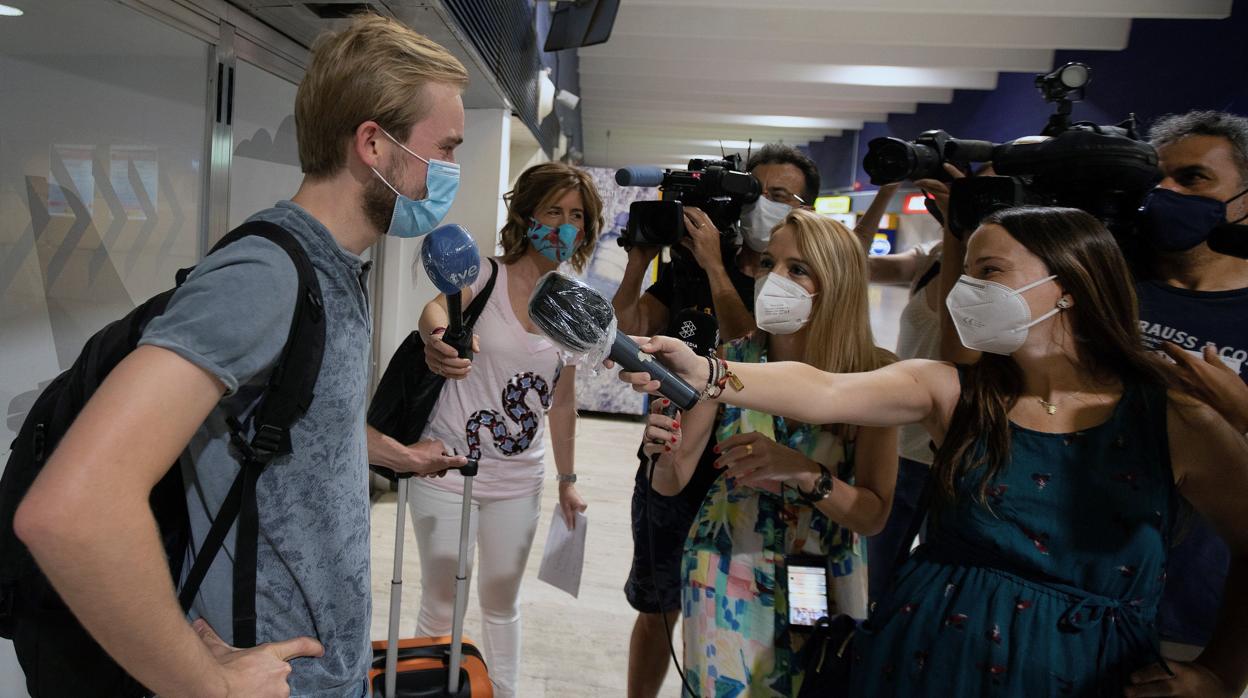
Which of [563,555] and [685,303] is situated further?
[563,555]

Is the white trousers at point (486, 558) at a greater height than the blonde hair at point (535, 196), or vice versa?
the blonde hair at point (535, 196)

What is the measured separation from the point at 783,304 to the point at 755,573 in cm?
57

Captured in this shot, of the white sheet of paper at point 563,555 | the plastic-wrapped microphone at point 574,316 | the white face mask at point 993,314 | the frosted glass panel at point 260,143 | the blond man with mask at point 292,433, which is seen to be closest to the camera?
the blond man with mask at point 292,433

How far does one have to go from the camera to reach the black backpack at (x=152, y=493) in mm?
839

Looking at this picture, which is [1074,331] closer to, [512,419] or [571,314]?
[571,314]

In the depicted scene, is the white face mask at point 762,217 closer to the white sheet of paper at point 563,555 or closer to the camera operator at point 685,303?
the camera operator at point 685,303

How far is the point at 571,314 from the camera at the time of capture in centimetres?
99

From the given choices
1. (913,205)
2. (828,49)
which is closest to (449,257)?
(828,49)

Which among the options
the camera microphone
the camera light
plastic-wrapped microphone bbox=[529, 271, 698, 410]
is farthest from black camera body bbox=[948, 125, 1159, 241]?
the camera light

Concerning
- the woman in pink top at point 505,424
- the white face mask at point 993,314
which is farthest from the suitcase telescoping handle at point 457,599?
the white face mask at point 993,314

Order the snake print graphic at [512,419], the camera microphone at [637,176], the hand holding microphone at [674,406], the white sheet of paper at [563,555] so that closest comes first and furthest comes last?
the hand holding microphone at [674,406] → the camera microphone at [637,176] → the snake print graphic at [512,419] → the white sheet of paper at [563,555]

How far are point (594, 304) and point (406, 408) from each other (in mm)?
1007

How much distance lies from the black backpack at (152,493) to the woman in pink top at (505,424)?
3.36ft

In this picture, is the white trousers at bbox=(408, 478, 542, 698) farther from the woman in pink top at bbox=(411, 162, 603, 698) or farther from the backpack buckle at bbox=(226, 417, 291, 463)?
the backpack buckle at bbox=(226, 417, 291, 463)
